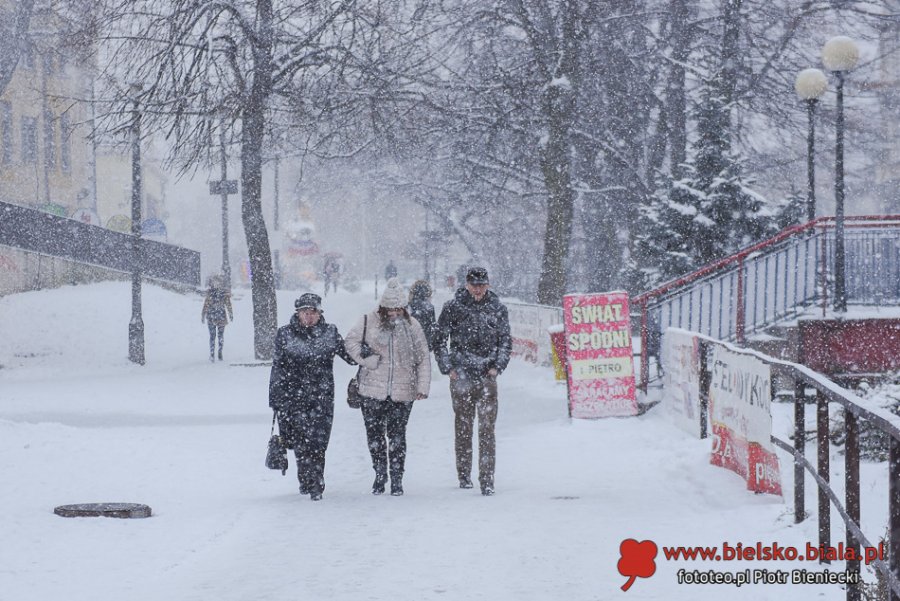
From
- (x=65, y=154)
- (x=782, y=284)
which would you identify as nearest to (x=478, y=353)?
(x=782, y=284)

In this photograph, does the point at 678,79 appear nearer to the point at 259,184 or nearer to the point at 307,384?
the point at 259,184

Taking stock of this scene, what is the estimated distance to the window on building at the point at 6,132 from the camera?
4403 cm

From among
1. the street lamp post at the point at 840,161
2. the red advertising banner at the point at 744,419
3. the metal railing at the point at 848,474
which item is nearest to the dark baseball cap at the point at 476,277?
the red advertising banner at the point at 744,419

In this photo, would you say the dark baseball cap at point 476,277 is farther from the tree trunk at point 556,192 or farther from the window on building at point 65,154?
the window on building at point 65,154

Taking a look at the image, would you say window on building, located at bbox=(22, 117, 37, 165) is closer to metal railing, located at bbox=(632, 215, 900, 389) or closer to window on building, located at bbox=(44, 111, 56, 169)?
window on building, located at bbox=(44, 111, 56, 169)

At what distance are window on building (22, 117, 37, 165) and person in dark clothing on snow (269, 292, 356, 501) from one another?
Result: 132 feet

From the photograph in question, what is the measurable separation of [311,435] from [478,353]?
1.52 metres

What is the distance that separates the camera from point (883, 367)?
620 inches

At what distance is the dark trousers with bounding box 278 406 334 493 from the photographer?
31.7ft

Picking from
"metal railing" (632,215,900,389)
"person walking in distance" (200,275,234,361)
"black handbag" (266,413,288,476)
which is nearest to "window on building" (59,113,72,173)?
"person walking in distance" (200,275,234,361)

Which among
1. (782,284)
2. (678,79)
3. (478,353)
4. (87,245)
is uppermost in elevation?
(678,79)

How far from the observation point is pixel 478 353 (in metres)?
9.72

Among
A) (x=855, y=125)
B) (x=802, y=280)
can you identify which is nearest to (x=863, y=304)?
(x=802, y=280)

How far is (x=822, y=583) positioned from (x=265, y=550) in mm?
3438
